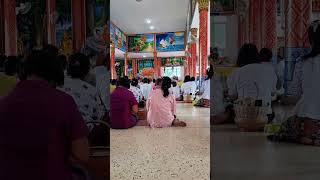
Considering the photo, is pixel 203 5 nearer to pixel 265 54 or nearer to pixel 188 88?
pixel 188 88

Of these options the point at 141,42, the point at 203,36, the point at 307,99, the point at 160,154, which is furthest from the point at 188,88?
the point at 307,99

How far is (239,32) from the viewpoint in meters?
2.19

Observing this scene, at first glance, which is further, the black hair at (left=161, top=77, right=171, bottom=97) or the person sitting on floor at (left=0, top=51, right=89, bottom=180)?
the black hair at (left=161, top=77, right=171, bottom=97)

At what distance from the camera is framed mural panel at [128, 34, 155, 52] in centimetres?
1983

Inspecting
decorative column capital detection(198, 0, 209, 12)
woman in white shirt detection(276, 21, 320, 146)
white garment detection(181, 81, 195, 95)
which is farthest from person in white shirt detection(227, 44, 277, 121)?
white garment detection(181, 81, 195, 95)

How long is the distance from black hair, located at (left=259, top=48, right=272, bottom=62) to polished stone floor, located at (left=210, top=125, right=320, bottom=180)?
20.0 inches

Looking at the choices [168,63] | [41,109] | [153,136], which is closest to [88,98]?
[41,109]

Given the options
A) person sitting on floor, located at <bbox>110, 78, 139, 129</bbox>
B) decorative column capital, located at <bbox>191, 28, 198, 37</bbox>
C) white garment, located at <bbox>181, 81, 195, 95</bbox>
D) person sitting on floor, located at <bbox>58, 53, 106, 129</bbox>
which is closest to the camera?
person sitting on floor, located at <bbox>58, 53, 106, 129</bbox>

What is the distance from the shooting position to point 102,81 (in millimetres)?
2191

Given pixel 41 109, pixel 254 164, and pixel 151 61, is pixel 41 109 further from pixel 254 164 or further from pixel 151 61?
pixel 151 61

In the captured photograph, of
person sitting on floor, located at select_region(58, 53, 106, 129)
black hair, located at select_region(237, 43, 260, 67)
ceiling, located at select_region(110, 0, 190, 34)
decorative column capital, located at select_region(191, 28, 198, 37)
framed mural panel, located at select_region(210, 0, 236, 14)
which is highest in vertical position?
ceiling, located at select_region(110, 0, 190, 34)

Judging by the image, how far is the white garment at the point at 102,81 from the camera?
2.18 meters

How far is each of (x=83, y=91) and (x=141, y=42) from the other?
1807cm

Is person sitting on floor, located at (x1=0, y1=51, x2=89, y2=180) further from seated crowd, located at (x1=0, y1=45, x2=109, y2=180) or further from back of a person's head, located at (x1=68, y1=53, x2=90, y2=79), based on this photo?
back of a person's head, located at (x1=68, y1=53, x2=90, y2=79)
